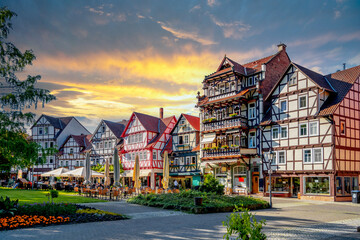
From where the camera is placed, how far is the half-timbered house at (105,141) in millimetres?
57562

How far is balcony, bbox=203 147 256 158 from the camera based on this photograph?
3541 cm

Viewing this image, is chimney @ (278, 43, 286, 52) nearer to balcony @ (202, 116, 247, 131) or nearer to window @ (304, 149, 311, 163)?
balcony @ (202, 116, 247, 131)

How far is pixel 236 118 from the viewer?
36.7m

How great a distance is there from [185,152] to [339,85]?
20953mm

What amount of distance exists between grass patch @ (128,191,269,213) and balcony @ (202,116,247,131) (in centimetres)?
1535

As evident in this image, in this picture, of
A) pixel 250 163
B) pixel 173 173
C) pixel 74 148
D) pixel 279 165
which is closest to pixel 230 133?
pixel 250 163

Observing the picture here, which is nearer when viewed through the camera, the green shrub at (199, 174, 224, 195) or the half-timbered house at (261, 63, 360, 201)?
the green shrub at (199, 174, 224, 195)

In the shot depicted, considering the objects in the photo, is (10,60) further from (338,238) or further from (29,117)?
(338,238)

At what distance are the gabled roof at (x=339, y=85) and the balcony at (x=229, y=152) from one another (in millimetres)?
8233

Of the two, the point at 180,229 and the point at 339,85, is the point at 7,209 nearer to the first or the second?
the point at 180,229

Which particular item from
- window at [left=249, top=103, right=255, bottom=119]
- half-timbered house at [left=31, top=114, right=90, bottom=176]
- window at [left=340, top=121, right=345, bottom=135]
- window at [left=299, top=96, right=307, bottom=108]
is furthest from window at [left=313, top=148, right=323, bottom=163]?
half-timbered house at [left=31, top=114, right=90, bottom=176]

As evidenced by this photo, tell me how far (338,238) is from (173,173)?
35.9m

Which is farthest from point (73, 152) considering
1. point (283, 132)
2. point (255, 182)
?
point (283, 132)

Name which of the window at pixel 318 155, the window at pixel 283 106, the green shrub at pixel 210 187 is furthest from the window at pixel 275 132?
the green shrub at pixel 210 187
